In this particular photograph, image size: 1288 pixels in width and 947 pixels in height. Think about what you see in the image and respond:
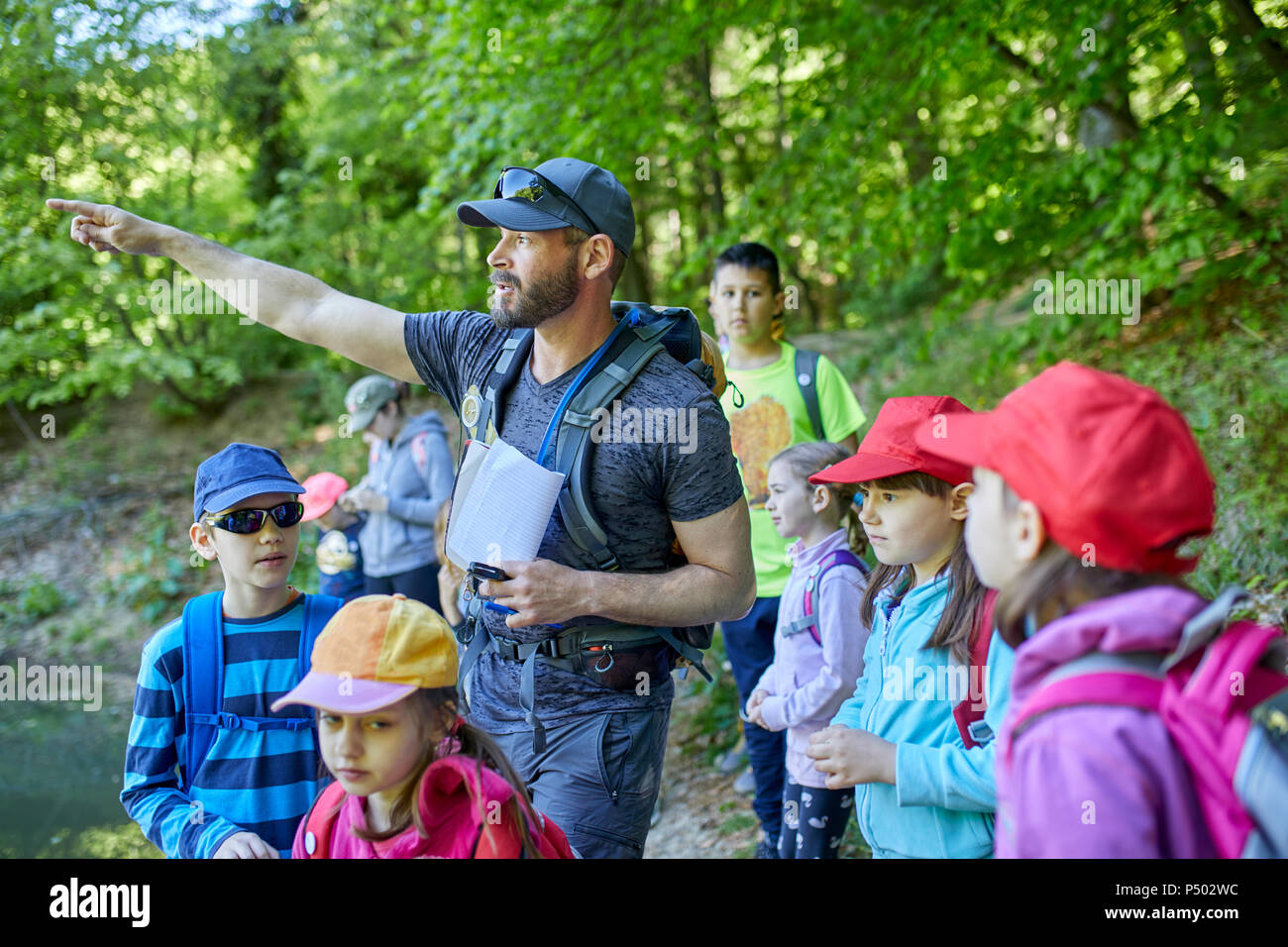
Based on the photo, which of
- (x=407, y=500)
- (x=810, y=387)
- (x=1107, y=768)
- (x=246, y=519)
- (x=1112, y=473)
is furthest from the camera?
(x=407, y=500)

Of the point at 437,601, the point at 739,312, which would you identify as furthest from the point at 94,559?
the point at 739,312

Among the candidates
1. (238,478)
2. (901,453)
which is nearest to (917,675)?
(901,453)

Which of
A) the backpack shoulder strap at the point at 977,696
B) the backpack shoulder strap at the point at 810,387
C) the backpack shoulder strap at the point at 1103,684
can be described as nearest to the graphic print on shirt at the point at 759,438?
the backpack shoulder strap at the point at 810,387

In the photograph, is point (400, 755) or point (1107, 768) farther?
point (400, 755)

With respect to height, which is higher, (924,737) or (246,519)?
(246,519)

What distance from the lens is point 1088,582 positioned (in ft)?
4.75

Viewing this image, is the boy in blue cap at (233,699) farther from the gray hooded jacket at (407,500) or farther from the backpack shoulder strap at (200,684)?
the gray hooded jacket at (407,500)

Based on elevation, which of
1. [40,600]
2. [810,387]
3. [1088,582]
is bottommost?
[40,600]

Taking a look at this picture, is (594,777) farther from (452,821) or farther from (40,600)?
(40,600)

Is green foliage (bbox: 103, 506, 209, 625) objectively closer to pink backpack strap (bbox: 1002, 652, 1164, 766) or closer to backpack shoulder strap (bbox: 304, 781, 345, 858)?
backpack shoulder strap (bbox: 304, 781, 345, 858)

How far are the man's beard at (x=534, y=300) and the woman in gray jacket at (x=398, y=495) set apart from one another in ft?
10.0

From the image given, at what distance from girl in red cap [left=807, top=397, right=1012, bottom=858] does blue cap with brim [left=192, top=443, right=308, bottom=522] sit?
154cm

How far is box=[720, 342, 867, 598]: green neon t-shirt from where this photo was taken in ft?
13.8

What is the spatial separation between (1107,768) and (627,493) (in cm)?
139
